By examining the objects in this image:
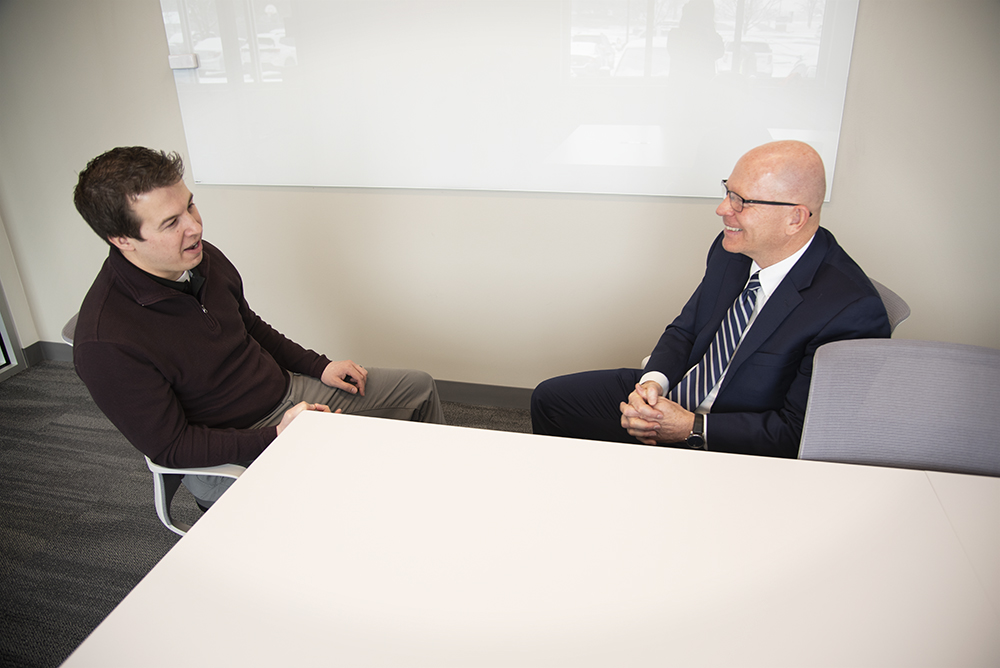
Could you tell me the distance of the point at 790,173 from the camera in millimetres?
1619

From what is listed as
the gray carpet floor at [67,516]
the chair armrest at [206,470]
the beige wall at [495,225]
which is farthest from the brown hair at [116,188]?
the beige wall at [495,225]

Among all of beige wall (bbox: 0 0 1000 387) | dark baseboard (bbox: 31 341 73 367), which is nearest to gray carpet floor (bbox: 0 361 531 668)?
dark baseboard (bbox: 31 341 73 367)

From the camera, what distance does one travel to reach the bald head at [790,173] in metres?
1.62

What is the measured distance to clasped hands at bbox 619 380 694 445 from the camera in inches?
67.6

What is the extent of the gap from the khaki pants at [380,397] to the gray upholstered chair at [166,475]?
1.05 ft

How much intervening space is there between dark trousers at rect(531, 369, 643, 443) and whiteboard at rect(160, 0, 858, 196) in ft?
2.95

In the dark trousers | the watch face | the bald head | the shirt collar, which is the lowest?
the dark trousers

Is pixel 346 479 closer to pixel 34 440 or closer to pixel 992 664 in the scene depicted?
pixel 992 664

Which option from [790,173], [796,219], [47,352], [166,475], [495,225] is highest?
[790,173]

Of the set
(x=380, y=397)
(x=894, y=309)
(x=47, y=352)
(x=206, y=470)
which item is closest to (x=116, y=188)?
(x=206, y=470)

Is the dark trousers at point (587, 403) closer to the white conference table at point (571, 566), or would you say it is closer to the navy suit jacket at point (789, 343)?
the navy suit jacket at point (789, 343)

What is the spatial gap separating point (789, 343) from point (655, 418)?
417mm

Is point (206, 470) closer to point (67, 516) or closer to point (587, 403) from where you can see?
point (587, 403)

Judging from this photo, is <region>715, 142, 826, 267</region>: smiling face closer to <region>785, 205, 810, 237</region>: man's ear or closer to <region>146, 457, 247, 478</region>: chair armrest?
<region>785, 205, 810, 237</region>: man's ear
